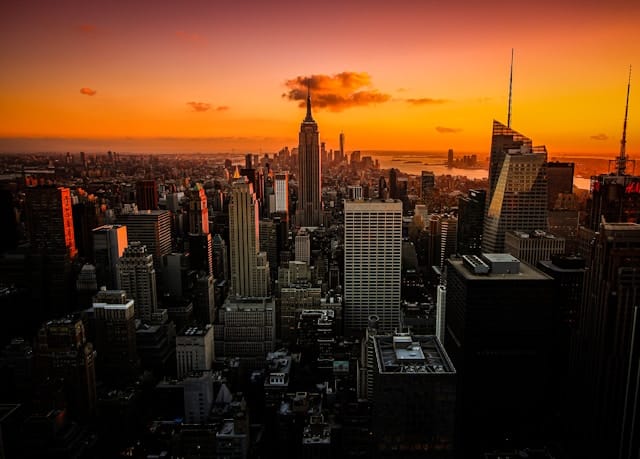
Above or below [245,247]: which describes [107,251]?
above

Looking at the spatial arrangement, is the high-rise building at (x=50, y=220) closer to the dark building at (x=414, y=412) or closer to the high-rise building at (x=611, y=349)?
the dark building at (x=414, y=412)

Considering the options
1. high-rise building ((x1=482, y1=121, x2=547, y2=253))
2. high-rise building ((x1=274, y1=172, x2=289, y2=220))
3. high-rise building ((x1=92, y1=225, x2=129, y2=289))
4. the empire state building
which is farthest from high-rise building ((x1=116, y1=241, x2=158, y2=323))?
the empire state building

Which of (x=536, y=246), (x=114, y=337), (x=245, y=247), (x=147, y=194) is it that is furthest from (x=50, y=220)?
(x=536, y=246)

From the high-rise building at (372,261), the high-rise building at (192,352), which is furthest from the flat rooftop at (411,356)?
the high-rise building at (372,261)

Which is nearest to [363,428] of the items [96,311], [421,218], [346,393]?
[346,393]

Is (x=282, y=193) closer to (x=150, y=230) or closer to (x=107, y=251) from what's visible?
(x=150, y=230)

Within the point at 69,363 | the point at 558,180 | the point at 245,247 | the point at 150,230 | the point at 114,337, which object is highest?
Result: the point at 558,180

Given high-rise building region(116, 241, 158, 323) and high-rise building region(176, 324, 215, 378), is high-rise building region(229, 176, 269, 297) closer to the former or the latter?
high-rise building region(116, 241, 158, 323)
